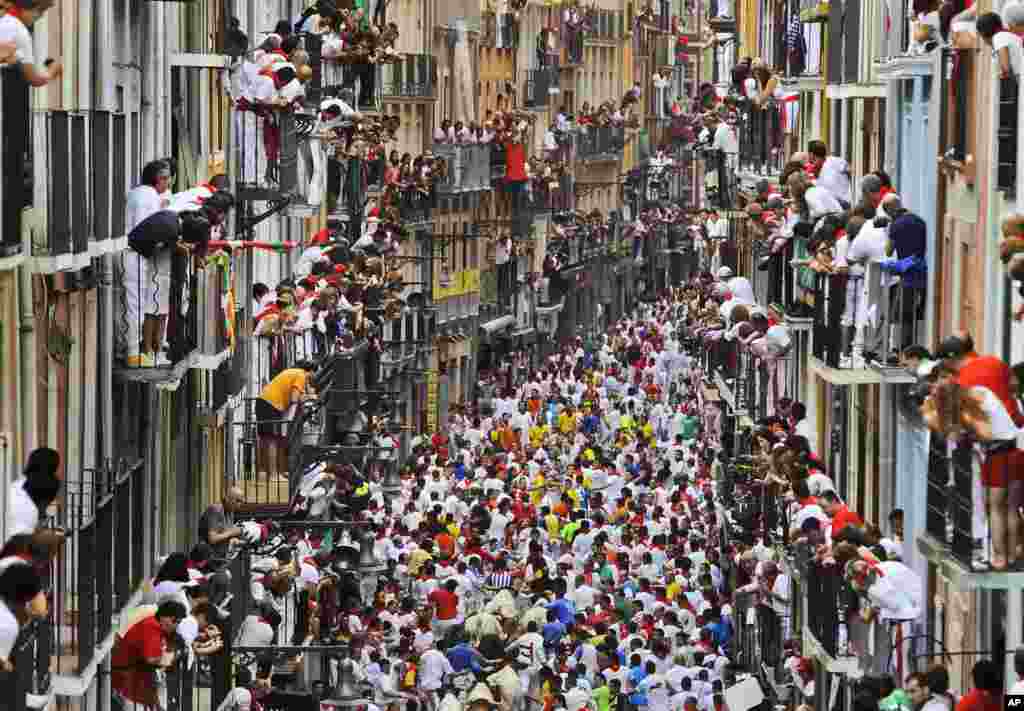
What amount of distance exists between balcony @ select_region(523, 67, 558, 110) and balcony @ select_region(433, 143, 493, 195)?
11.7 meters

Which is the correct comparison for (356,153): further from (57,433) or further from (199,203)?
(57,433)

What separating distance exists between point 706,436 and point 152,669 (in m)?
45.4

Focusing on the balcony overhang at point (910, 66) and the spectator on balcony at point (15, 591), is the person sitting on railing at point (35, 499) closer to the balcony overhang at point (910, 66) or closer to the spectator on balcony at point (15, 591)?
the spectator on balcony at point (15, 591)

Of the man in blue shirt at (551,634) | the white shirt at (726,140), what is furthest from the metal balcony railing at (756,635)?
the white shirt at (726,140)

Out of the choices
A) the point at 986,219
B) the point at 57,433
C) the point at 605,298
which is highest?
the point at 986,219

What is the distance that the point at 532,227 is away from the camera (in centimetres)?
10862

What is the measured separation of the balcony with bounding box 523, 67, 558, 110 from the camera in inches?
4281

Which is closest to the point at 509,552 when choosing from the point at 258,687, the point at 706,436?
the point at 258,687

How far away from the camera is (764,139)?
176 feet

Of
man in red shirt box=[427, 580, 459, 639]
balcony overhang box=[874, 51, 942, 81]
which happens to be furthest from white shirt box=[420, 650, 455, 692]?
balcony overhang box=[874, 51, 942, 81]

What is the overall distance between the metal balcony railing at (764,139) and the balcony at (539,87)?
5150cm

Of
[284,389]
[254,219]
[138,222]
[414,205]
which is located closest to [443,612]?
[284,389]

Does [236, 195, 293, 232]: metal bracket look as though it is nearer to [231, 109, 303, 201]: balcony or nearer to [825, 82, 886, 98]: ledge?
[231, 109, 303, 201]: balcony

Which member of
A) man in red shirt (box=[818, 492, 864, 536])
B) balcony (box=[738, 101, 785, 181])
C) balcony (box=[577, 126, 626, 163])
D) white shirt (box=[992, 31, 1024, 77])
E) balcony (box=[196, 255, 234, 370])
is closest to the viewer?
white shirt (box=[992, 31, 1024, 77])
